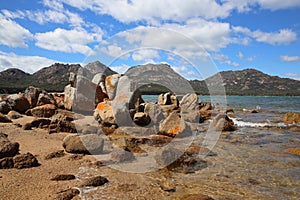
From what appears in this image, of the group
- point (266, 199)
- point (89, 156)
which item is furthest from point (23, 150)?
point (266, 199)

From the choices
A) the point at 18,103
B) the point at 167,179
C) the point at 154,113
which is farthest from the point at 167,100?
the point at 167,179

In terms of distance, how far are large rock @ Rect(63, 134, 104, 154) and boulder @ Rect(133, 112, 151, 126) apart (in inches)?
212

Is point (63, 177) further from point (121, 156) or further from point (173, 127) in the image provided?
point (173, 127)

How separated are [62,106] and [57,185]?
14619 millimetres

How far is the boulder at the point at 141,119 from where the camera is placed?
14.3 m

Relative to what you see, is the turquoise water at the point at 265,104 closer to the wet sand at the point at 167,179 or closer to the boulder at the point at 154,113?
the boulder at the point at 154,113

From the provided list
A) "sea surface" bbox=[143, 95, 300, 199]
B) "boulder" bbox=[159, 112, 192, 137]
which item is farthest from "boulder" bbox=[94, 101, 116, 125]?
"sea surface" bbox=[143, 95, 300, 199]

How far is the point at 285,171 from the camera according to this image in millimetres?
7543

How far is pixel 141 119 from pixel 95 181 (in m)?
8.31

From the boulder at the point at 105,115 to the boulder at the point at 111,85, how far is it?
484 cm

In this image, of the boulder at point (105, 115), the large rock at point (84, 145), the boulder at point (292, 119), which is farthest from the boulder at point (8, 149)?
the boulder at point (292, 119)

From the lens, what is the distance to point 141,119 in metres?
14.3

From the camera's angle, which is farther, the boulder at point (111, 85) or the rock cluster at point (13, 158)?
the boulder at point (111, 85)

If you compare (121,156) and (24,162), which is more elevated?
(24,162)
